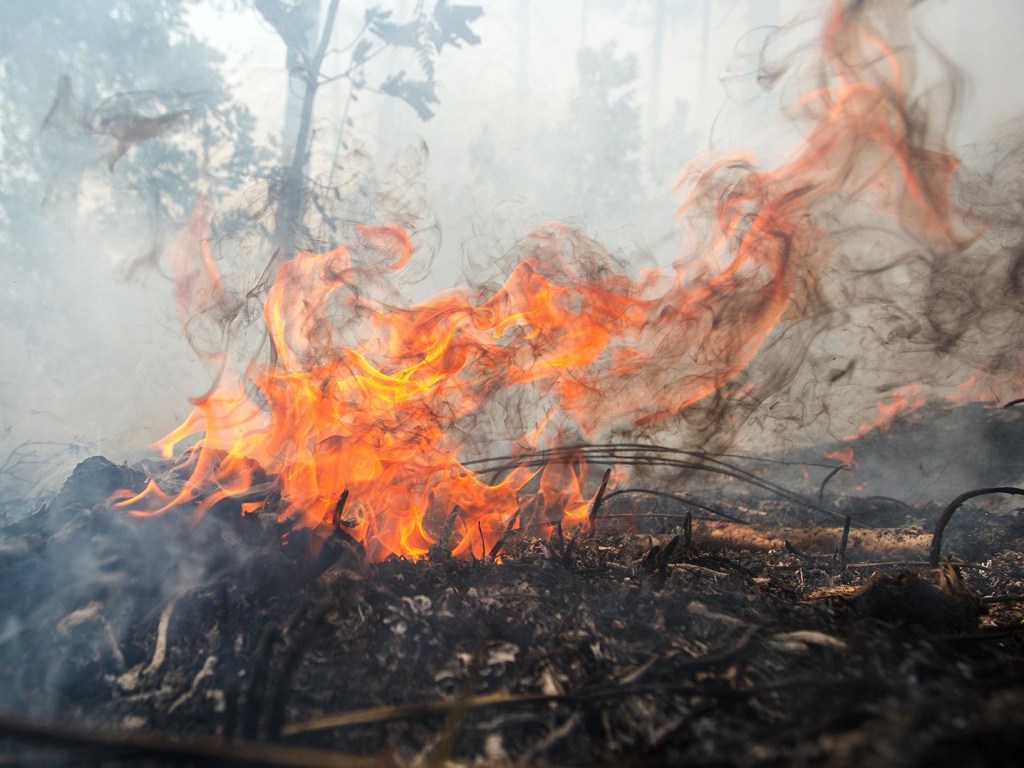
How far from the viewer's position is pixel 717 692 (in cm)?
247

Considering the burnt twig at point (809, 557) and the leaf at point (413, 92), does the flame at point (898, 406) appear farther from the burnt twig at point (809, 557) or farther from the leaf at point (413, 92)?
the leaf at point (413, 92)

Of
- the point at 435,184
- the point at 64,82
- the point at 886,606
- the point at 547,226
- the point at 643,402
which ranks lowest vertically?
the point at 886,606

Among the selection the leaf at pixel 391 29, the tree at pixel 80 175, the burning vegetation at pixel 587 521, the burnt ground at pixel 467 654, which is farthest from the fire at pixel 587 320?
the leaf at pixel 391 29

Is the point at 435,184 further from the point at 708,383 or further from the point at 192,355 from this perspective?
the point at 708,383

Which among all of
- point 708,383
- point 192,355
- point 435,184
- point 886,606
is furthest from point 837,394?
point 435,184

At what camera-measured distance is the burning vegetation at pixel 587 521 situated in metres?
2.40

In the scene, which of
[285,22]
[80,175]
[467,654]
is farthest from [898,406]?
[80,175]

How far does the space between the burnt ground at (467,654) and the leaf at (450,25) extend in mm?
14579

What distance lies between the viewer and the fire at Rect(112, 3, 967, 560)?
5.02 m

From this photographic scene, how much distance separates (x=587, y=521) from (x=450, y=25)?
584 inches

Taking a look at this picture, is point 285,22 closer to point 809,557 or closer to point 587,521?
point 587,521

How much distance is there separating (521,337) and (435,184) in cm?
2366

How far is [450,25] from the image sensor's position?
15.3 meters

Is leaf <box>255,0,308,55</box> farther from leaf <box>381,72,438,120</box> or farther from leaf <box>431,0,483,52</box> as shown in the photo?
leaf <box>431,0,483,52</box>
